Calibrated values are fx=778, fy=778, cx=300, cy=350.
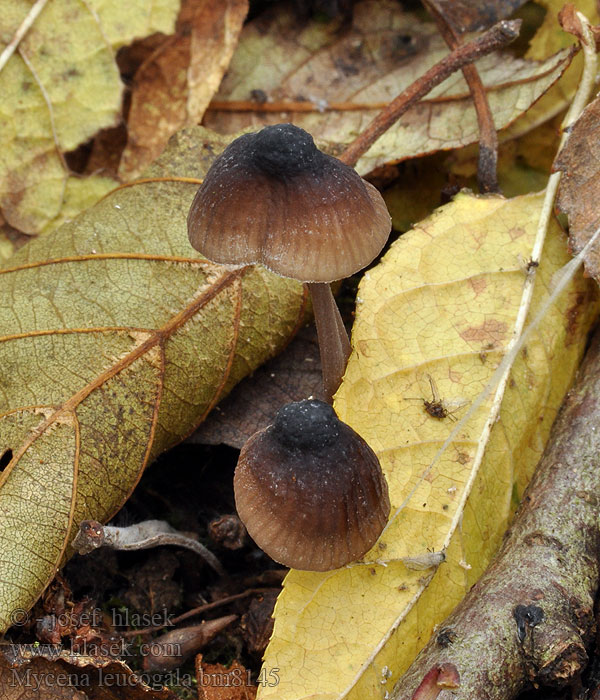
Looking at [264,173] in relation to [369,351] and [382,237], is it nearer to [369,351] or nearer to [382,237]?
[382,237]

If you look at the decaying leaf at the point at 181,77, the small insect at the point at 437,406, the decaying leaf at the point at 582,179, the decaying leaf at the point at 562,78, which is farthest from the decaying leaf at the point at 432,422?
the decaying leaf at the point at 181,77

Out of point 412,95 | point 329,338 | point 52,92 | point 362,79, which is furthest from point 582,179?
point 52,92

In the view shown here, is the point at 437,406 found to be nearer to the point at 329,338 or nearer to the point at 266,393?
the point at 329,338

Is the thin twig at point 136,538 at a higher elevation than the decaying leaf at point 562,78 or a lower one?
lower

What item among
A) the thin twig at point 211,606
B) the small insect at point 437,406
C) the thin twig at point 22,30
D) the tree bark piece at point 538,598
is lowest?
the thin twig at point 211,606

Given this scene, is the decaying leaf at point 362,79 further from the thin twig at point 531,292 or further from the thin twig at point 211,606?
the thin twig at point 211,606

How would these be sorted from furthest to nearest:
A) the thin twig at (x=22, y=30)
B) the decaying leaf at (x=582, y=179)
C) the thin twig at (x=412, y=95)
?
1. the thin twig at (x=22, y=30)
2. the thin twig at (x=412, y=95)
3. the decaying leaf at (x=582, y=179)
